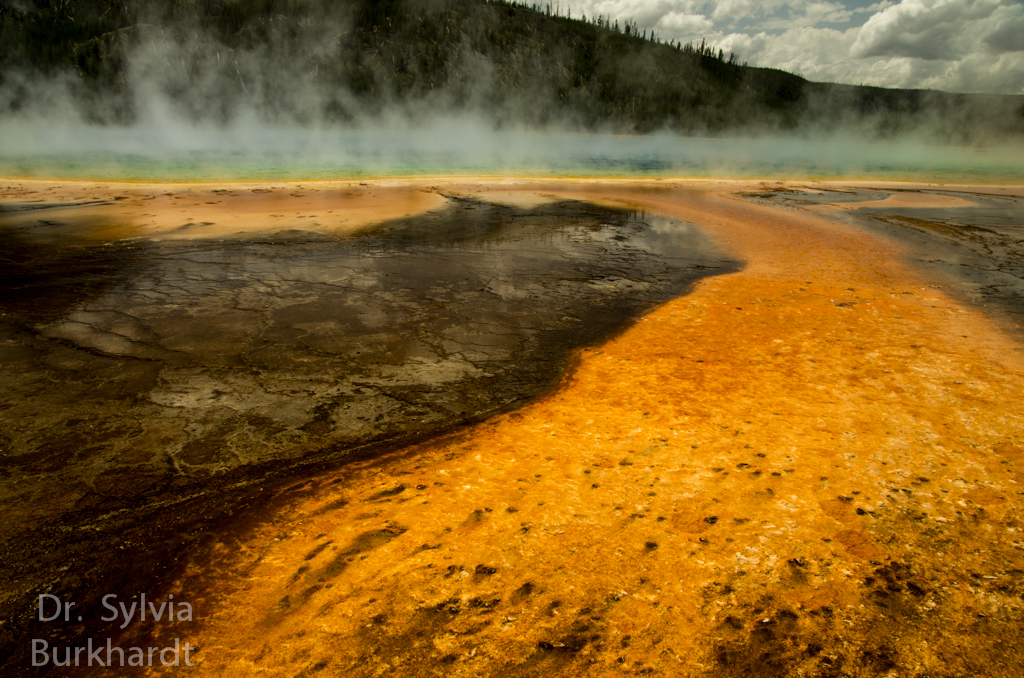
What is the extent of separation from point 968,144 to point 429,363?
8271cm

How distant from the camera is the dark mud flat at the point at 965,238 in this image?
16.2ft

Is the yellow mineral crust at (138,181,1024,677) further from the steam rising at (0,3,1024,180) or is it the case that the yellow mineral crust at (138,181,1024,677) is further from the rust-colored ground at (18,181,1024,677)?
the steam rising at (0,3,1024,180)

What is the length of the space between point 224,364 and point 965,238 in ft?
31.8

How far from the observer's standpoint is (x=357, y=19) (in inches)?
3957

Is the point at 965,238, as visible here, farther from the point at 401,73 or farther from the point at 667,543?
the point at 401,73

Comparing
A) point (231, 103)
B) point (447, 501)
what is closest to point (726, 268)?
point (447, 501)

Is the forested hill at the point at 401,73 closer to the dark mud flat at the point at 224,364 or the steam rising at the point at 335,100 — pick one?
the steam rising at the point at 335,100

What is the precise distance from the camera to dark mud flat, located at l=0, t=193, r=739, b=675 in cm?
190

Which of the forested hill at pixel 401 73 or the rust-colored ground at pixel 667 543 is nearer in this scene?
the rust-colored ground at pixel 667 543

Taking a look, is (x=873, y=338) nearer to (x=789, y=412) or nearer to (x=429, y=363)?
(x=789, y=412)

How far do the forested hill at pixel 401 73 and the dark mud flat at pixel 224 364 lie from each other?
76.4 m

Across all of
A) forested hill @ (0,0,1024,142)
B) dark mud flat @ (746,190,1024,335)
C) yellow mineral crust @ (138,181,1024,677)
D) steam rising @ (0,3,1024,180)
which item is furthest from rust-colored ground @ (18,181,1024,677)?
forested hill @ (0,0,1024,142)

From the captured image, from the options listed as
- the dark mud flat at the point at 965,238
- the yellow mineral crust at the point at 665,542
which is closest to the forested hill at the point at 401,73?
the dark mud flat at the point at 965,238

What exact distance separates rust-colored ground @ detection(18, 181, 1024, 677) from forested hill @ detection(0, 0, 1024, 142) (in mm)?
80324
